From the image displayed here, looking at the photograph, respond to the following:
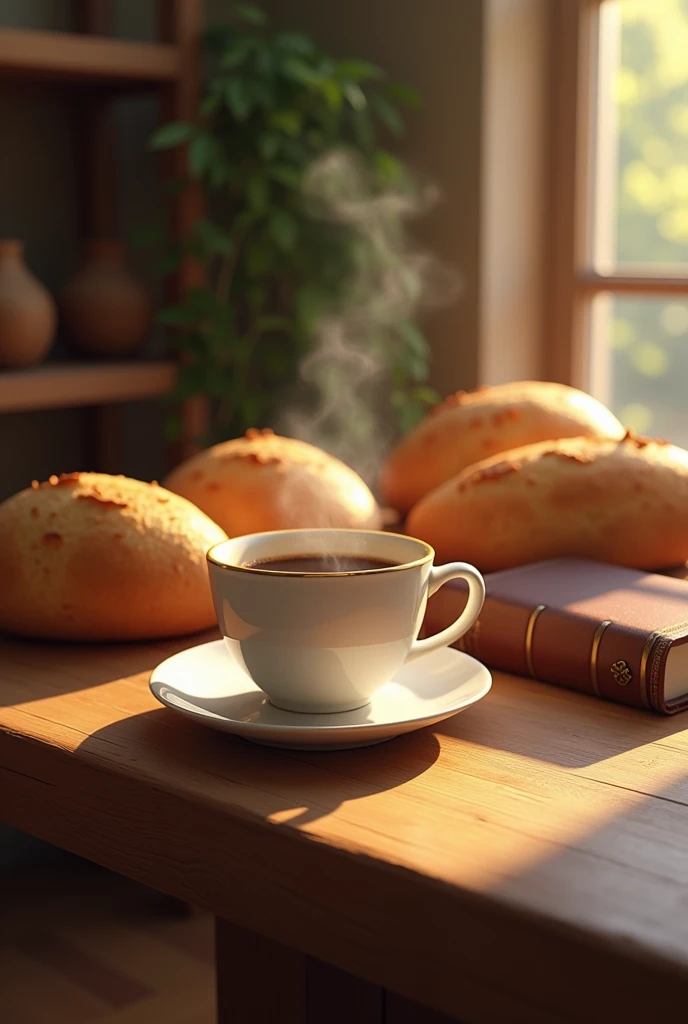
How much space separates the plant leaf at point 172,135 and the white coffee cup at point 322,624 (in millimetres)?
1282

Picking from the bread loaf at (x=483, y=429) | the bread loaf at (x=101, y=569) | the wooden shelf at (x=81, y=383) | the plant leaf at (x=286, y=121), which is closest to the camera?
the bread loaf at (x=101, y=569)

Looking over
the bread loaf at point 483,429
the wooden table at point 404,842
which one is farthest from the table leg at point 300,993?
the bread loaf at point 483,429

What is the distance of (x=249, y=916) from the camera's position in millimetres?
636

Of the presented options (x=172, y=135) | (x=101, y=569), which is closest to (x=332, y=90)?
(x=172, y=135)

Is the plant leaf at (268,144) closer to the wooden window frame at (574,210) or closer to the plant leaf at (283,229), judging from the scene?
the plant leaf at (283,229)

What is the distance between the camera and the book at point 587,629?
0.78 meters

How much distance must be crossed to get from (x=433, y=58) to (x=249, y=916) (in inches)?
68.0

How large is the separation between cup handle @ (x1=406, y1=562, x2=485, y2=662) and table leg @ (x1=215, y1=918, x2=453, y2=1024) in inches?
8.9

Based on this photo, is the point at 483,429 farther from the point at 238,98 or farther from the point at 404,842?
the point at 238,98

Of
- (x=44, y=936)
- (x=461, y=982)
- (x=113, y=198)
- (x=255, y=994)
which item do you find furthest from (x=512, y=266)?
(x=461, y=982)

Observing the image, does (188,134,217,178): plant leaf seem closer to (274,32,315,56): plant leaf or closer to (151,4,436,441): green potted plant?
(151,4,436,441): green potted plant

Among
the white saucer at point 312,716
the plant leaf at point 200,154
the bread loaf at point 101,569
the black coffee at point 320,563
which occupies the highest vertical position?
the plant leaf at point 200,154

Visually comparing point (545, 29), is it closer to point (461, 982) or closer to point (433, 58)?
point (433, 58)

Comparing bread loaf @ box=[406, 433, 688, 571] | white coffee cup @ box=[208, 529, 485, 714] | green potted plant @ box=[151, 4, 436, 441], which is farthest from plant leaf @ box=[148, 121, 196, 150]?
white coffee cup @ box=[208, 529, 485, 714]
